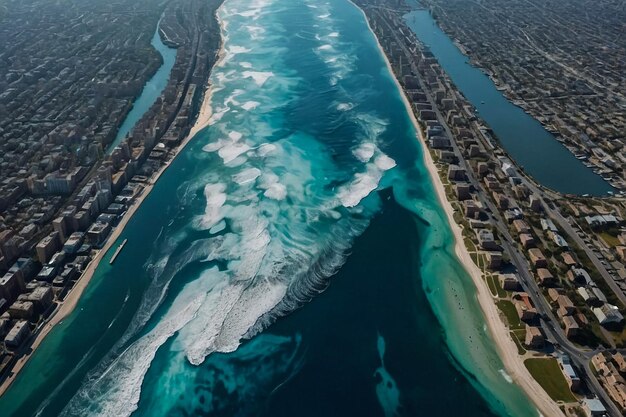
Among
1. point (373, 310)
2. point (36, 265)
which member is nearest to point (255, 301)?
point (373, 310)

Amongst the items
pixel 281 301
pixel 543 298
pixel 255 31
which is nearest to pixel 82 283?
pixel 281 301

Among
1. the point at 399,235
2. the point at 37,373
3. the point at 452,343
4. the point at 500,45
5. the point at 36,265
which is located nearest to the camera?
the point at 37,373

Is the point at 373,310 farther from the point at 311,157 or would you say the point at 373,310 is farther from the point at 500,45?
the point at 500,45

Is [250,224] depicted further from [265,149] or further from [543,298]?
[543,298]

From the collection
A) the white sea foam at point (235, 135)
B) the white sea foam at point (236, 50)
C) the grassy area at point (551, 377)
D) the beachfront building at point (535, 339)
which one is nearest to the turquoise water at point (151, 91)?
the white sea foam at point (236, 50)

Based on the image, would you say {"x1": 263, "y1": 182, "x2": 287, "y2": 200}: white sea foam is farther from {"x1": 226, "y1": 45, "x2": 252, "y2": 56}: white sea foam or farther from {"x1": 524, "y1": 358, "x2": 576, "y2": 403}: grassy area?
{"x1": 226, "y1": 45, "x2": 252, "y2": 56}: white sea foam

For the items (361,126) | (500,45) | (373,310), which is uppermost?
(373,310)
